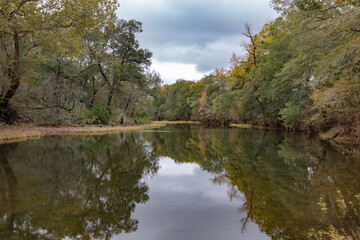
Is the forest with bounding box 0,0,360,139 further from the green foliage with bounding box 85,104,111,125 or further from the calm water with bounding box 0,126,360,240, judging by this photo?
the calm water with bounding box 0,126,360,240

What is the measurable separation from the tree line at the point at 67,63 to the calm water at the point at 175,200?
7.35 metres

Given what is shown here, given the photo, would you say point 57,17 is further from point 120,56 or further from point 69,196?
point 120,56

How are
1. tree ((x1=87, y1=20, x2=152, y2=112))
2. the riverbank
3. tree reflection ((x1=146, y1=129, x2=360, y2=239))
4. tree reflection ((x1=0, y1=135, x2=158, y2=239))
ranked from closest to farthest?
1. tree reflection ((x1=0, y1=135, x2=158, y2=239))
2. tree reflection ((x1=146, y1=129, x2=360, y2=239))
3. the riverbank
4. tree ((x1=87, y1=20, x2=152, y2=112))

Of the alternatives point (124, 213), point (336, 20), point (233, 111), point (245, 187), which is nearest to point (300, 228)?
point (245, 187)

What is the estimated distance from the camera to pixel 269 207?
4.50 m

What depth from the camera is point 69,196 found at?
4828mm

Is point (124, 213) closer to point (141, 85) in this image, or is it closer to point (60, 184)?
point (60, 184)

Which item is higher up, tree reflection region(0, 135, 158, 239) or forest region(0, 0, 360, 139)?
forest region(0, 0, 360, 139)

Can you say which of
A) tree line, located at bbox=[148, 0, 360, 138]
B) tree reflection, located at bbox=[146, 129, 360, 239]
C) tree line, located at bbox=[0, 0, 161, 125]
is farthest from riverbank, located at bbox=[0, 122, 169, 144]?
tree line, located at bbox=[148, 0, 360, 138]

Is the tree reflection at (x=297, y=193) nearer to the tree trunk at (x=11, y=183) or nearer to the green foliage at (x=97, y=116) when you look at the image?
the tree trunk at (x=11, y=183)

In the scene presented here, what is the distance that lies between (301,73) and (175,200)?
17.4 meters

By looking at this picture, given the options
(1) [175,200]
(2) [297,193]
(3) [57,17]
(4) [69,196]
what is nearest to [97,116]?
(3) [57,17]

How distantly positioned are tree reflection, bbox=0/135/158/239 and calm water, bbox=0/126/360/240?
2cm

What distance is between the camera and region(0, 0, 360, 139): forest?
32.6 feet
